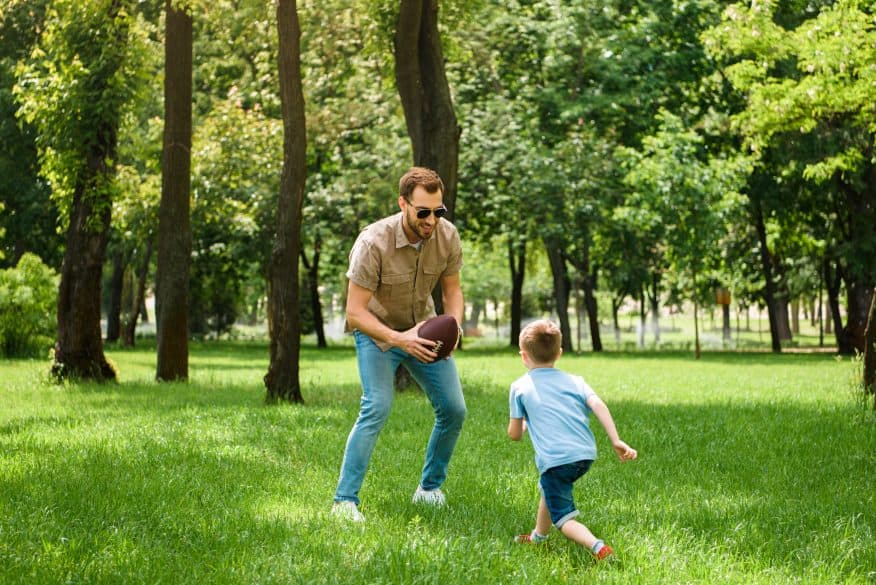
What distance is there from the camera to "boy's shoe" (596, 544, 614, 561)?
16.7 feet

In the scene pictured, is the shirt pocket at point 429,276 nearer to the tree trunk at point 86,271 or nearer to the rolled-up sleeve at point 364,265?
the rolled-up sleeve at point 364,265

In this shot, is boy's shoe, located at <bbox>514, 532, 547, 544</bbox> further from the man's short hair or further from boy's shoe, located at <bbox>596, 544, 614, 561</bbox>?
the man's short hair

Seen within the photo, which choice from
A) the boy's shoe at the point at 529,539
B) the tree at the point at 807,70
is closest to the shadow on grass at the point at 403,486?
the boy's shoe at the point at 529,539

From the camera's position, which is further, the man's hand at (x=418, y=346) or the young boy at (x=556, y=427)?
the man's hand at (x=418, y=346)

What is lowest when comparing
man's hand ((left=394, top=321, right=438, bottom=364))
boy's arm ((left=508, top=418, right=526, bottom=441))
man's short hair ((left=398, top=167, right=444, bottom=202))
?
boy's arm ((left=508, top=418, right=526, bottom=441))

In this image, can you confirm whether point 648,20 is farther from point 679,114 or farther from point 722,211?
point 722,211

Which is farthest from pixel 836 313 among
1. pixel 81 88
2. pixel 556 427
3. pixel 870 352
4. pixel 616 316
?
pixel 556 427

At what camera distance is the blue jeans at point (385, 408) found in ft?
20.4

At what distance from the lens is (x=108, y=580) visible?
4.76 meters

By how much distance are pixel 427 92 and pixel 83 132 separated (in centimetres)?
672

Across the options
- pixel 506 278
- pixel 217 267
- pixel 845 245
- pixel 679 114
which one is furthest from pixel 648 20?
pixel 506 278

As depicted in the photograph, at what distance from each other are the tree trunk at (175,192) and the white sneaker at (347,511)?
12012 mm

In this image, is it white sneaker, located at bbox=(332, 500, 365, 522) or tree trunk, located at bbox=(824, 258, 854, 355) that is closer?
white sneaker, located at bbox=(332, 500, 365, 522)

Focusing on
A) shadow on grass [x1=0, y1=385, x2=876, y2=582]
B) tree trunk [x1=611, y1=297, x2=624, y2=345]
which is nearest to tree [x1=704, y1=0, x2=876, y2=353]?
shadow on grass [x1=0, y1=385, x2=876, y2=582]
